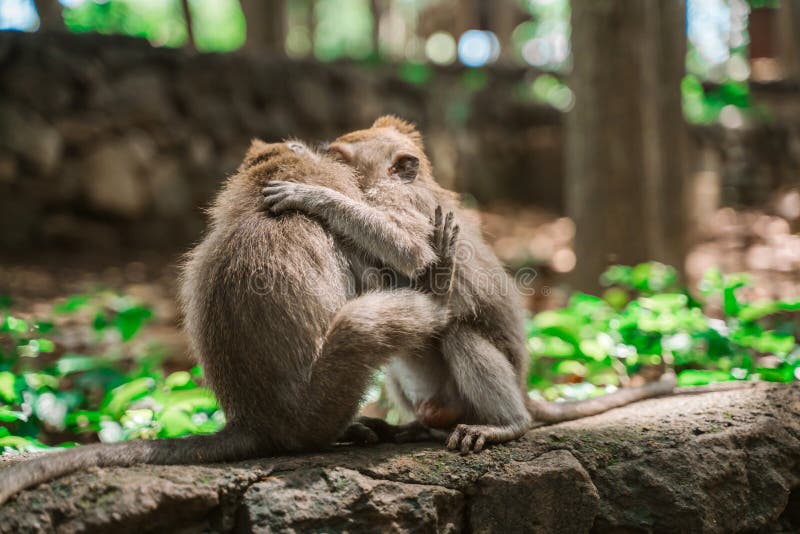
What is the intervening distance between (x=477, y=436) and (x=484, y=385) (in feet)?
0.85

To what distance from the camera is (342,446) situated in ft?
10.8

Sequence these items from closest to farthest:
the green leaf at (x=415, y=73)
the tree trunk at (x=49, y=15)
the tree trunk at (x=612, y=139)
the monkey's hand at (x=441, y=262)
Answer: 1. the monkey's hand at (x=441, y=262)
2. the tree trunk at (x=612, y=139)
3. the tree trunk at (x=49, y=15)
4. the green leaf at (x=415, y=73)

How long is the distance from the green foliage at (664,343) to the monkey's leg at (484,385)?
1.25 metres

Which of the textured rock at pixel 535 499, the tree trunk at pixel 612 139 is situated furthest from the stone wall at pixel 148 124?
the textured rock at pixel 535 499

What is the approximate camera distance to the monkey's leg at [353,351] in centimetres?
297

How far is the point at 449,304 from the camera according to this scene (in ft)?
11.3

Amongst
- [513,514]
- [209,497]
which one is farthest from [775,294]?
[209,497]

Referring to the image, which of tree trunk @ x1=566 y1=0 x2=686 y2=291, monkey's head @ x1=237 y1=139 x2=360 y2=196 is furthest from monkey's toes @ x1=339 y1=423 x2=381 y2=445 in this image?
tree trunk @ x1=566 y1=0 x2=686 y2=291

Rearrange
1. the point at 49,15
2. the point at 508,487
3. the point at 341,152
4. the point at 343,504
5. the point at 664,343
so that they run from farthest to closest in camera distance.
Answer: the point at 49,15 → the point at 664,343 → the point at 341,152 → the point at 508,487 → the point at 343,504

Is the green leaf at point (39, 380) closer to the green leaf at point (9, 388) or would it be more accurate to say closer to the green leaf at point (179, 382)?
the green leaf at point (9, 388)

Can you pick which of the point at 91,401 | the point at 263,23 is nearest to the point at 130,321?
the point at 91,401

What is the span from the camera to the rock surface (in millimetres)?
2539

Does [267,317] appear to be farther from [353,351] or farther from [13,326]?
[13,326]

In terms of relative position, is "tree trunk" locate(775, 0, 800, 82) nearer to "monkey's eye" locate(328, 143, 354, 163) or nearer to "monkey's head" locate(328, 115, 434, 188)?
"monkey's head" locate(328, 115, 434, 188)
